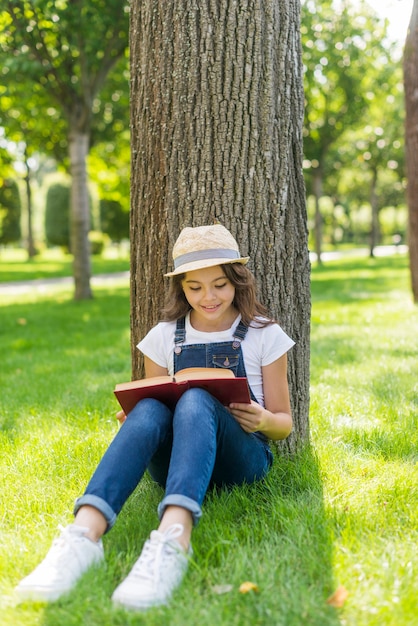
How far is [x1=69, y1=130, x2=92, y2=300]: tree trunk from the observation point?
1205 centimetres

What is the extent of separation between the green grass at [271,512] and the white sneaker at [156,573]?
37mm

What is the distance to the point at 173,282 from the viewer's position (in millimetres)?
3100

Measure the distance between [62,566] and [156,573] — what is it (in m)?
0.31

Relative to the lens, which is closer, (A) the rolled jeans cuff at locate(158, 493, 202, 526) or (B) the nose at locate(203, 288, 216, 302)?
(A) the rolled jeans cuff at locate(158, 493, 202, 526)

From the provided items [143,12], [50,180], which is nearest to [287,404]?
[143,12]

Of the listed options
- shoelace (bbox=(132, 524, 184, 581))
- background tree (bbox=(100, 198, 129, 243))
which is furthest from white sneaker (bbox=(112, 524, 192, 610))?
background tree (bbox=(100, 198, 129, 243))

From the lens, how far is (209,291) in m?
2.91

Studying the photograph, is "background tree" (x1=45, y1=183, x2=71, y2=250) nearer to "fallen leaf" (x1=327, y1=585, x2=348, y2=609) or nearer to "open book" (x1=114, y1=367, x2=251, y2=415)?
"open book" (x1=114, y1=367, x2=251, y2=415)

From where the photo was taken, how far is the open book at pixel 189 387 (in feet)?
8.68

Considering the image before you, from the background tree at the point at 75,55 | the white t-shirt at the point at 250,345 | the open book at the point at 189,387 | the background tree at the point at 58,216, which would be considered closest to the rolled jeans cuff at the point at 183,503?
the open book at the point at 189,387

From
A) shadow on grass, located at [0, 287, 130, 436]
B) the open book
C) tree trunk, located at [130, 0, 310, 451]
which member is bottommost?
shadow on grass, located at [0, 287, 130, 436]

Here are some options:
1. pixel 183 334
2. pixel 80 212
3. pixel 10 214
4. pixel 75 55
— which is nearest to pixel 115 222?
pixel 10 214

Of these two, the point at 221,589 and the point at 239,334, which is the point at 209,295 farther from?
the point at 221,589

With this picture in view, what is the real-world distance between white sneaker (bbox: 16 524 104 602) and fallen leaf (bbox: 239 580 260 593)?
511mm
